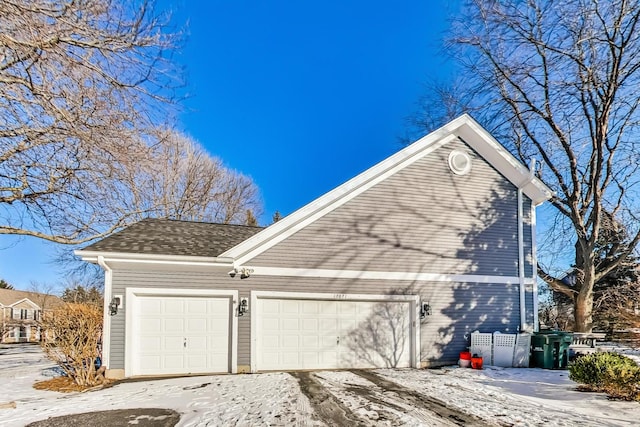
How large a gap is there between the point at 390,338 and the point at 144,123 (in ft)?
25.7

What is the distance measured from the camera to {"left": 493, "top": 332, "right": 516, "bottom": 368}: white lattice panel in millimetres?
10406

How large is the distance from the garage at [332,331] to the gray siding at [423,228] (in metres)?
0.86

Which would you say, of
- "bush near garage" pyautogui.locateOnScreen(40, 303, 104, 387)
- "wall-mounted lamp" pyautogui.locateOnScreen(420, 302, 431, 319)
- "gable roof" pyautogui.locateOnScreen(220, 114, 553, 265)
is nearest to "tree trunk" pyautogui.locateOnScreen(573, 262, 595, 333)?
"gable roof" pyautogui.locateOnScreen(220, 114, 553, 265)

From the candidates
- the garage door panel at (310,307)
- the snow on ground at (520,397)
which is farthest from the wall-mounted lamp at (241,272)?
the snow on ground at (520,397)

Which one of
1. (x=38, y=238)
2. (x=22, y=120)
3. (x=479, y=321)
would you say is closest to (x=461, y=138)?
(x=479, y=321)

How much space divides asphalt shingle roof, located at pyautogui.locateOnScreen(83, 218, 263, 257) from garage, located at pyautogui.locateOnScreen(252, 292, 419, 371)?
1.76m

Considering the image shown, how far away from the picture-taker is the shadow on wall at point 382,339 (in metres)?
10.3

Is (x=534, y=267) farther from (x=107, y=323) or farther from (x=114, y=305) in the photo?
(x=107, y=323)

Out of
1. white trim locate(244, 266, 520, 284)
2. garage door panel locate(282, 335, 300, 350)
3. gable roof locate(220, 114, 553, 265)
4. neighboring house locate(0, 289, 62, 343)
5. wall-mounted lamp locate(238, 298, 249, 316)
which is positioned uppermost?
gable roof locate(220, 114, 553, 265)

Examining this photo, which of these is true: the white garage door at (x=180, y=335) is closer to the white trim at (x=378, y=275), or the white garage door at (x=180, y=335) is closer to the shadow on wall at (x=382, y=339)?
the white trim at (x=378, y=275)

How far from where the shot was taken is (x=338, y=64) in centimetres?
1686

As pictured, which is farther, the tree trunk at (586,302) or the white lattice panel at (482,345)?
the tree trunk at (586,302)

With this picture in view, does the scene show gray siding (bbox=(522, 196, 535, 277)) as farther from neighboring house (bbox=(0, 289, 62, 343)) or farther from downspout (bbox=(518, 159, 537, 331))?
neighboring house (bbox=(0, 289, 62, 343))

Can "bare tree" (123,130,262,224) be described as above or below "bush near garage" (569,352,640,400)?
above
